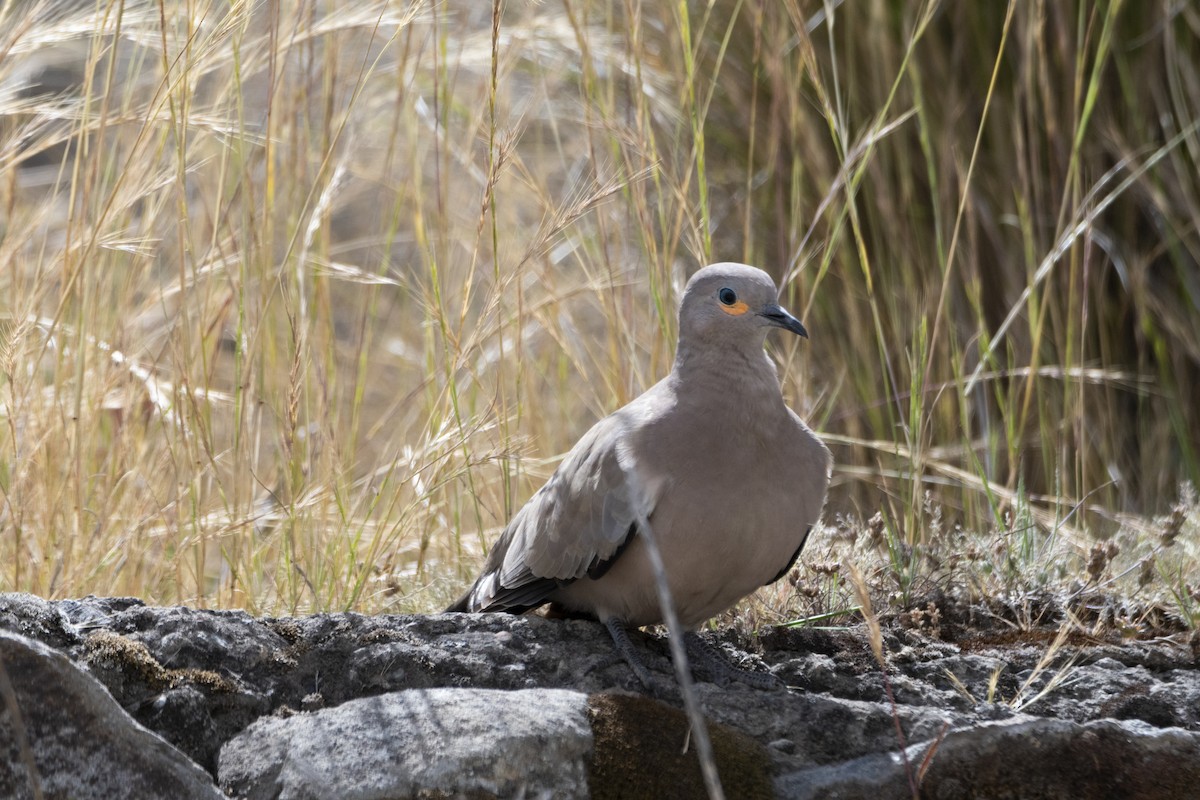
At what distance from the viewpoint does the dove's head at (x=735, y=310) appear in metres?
2.63

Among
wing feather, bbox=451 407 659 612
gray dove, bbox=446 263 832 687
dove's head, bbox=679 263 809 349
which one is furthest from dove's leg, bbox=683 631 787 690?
dove's head, bbox=679 263 809 349

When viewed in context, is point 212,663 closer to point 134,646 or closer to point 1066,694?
point 134,646

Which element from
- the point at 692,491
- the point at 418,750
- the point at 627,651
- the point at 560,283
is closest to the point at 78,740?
the point at 418,750

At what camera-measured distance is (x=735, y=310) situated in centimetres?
264

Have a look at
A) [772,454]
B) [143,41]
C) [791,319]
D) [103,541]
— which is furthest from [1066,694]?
[143,41]

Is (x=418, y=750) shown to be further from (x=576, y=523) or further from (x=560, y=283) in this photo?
(x=560, y=283)

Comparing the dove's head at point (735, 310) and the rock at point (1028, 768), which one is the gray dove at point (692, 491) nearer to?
the dove's head at point (735, 310)

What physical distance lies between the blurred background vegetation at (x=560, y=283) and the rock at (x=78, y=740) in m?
0.86

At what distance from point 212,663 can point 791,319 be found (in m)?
1.23

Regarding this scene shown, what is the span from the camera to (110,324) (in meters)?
3.44

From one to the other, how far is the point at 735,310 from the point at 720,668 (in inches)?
27.4

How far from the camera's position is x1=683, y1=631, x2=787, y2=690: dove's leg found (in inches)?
95.1

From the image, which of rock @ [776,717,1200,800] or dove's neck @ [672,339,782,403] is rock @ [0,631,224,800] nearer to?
rock @ [776,717,1200,800]

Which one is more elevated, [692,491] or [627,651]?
[692,491]
